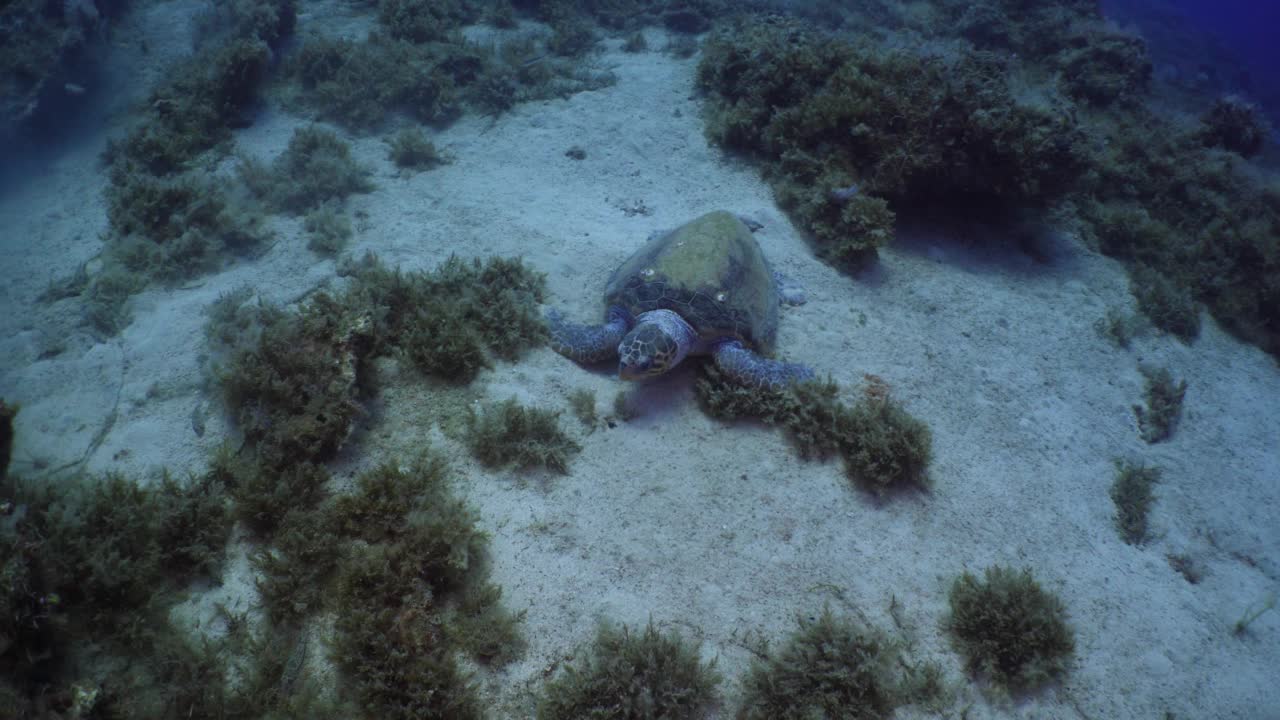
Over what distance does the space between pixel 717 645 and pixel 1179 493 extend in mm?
6122

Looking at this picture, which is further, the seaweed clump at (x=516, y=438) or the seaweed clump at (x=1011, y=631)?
the seaweed clump at (x=516, y=438)

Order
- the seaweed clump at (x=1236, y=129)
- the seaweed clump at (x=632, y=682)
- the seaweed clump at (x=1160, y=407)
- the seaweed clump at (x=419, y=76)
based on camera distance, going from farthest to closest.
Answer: the seaweed clump at (x=1236, y=129), the seaweed clump at (x=419, y=76), the seaweed clump at (x=1160, y=407), the seaweed clump at (x=632, y=682)

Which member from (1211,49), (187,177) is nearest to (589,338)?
(187,177)

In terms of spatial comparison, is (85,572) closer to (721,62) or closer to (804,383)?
(804,383)

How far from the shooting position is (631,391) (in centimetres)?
561

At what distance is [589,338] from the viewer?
5816 mm

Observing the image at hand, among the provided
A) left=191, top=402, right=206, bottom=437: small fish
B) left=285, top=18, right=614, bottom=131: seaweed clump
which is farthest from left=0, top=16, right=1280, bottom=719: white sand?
left=285, top=18, right=614, bottom=131: seaweed clump

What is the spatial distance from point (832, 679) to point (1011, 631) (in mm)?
1660

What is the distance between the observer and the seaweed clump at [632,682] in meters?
3.37

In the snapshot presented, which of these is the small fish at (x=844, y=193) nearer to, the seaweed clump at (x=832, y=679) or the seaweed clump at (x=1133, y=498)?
the seaweed clump at (x=1133, y=498)

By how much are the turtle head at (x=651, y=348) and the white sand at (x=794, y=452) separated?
495mm

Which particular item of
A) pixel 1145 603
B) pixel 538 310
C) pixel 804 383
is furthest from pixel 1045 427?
pixel 538 310

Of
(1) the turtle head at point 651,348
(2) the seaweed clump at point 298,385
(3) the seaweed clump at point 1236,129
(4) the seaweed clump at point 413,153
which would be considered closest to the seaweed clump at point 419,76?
(4) the seaweed clump at point 413,153

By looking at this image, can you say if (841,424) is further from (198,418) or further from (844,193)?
(198,418)
